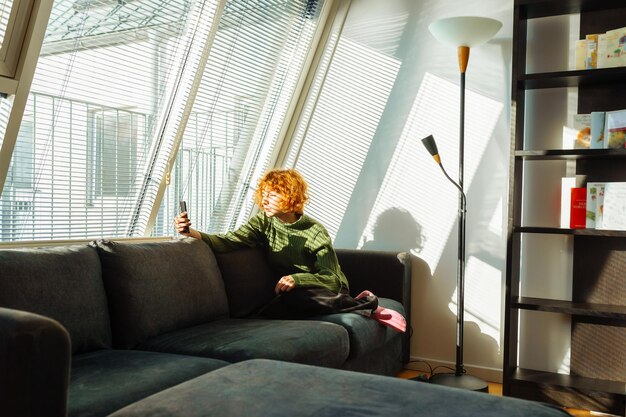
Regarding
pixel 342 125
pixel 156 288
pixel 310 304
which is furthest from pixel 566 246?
pixel 156 288

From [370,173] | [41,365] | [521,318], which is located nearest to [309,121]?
[370,173]

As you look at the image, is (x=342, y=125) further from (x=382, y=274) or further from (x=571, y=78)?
(x=571, y=78)

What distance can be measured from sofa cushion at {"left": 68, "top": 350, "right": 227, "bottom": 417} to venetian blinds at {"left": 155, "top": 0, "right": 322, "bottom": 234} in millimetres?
1355

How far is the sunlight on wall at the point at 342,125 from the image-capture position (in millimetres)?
Result: 3961

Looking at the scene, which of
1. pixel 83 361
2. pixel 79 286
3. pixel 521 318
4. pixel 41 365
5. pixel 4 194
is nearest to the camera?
pixel 41 365

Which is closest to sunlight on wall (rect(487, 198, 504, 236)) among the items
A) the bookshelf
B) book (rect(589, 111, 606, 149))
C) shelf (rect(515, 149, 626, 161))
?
the bookshelf

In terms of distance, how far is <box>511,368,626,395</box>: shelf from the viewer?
306 centimetres

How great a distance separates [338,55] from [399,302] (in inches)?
65.0

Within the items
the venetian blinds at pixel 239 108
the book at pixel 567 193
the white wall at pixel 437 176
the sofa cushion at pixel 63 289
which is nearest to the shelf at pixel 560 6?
the white wall at pixel 437 176

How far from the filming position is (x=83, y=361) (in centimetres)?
208

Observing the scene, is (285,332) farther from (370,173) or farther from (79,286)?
(370,173)

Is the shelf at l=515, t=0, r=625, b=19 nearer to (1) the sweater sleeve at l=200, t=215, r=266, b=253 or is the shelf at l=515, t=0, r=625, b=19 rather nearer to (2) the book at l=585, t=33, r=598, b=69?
(2) the book at l=585, t=33, r=598, b=69

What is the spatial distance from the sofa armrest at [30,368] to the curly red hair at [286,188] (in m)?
1.98

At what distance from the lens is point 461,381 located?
324 cm
